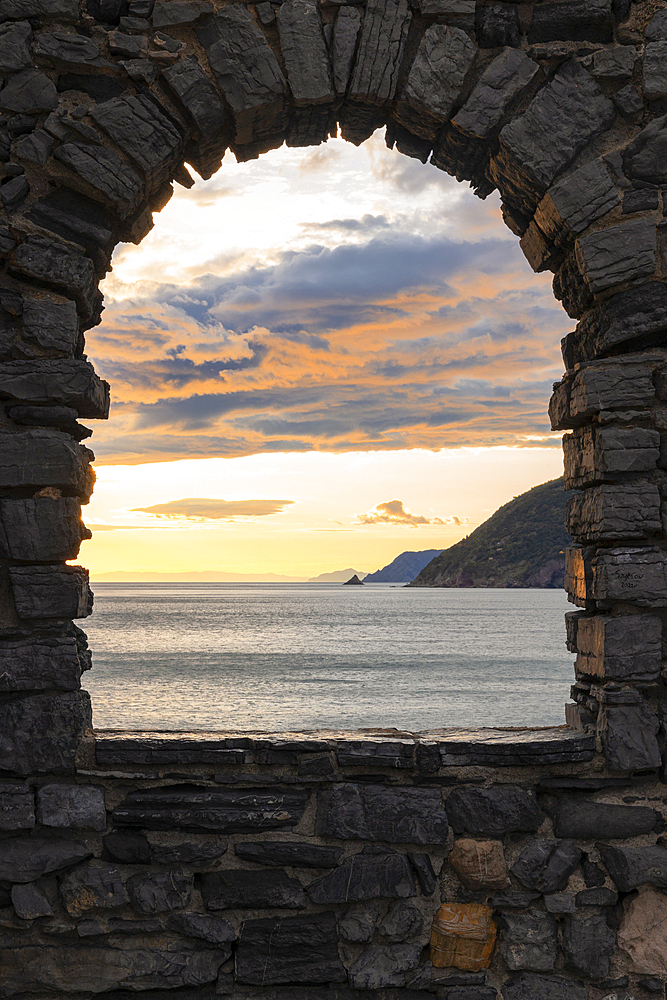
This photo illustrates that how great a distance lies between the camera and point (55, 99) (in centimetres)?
319

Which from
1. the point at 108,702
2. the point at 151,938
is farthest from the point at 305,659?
the point at 151,938

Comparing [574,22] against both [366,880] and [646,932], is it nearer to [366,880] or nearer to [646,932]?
[366,880]

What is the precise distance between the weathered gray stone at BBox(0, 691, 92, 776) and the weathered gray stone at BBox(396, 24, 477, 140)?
3.01 meters

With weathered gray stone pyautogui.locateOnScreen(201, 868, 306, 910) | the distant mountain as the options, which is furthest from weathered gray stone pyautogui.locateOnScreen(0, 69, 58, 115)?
the distant mountain

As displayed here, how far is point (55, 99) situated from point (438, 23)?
1724 millimetres

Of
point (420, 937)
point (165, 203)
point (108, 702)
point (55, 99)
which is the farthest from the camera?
point (108, 702)

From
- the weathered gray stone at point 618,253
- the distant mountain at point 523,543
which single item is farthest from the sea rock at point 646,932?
the distant mountain at point 523,543

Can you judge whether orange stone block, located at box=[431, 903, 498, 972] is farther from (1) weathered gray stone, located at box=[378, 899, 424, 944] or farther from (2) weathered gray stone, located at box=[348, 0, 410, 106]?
(2) weathered gray stone, located at box=[348, 0, 410, 106]

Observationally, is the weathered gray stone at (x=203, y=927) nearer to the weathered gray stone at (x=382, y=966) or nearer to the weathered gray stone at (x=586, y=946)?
the weathered gray stone at (x=382, y=966)

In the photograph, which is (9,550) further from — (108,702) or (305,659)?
(305,659)

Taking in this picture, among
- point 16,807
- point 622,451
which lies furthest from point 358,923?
point 622,451

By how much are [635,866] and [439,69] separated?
348 cm

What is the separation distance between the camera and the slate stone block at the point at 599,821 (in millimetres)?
2986

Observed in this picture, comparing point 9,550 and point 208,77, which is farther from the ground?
point 208,77
